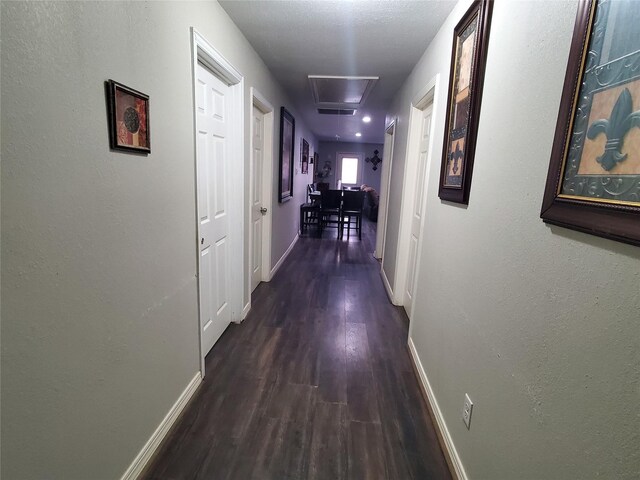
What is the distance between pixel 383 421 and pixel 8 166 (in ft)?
6.10

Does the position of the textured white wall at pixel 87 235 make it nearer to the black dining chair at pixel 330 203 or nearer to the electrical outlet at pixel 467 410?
the electrical outlet at pixel 467 410

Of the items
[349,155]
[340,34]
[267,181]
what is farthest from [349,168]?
[340,34]

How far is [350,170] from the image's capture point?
1078cm

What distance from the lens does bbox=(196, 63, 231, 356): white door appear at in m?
1.90

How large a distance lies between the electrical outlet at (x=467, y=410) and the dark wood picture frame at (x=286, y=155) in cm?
314

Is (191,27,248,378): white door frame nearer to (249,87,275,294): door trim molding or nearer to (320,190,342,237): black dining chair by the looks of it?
(249,87,275,294): door trim molding

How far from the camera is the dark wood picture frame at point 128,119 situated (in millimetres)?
1029

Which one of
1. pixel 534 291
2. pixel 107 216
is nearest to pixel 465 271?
pixel 534 291

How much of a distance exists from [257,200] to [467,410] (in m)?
2.60

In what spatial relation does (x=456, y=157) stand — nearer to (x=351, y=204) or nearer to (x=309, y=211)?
(x=351, y=204)

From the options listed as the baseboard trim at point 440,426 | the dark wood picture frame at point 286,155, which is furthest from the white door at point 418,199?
the dark wood picture frame at point 286,155

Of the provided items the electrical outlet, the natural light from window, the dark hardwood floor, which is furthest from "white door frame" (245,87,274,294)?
the natural light from window

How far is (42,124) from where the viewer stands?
80 cm

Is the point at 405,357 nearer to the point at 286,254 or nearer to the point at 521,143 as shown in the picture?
the point at 521,143
